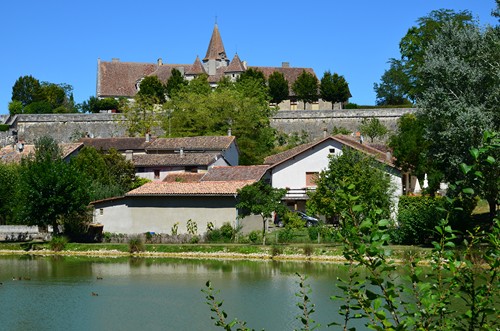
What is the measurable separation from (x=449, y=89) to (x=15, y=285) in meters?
15.6

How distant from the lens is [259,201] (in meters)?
38.0

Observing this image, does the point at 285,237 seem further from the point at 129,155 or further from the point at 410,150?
the point at 129,155

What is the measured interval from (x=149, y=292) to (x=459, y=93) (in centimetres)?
1263

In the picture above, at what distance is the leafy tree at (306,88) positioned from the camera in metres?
83.7

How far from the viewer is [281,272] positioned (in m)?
29.5

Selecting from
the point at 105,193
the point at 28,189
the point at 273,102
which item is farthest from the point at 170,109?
the point at 28,189

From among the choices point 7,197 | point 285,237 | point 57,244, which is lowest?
point 57,244

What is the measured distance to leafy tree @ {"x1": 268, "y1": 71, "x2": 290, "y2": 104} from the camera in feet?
275

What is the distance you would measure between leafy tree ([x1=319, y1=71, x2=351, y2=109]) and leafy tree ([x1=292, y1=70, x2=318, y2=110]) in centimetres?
80

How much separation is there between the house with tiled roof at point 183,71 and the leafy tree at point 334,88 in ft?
22.3

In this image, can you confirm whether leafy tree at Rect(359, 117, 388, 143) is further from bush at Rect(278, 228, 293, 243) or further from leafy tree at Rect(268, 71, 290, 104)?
bush at Rect(278, 228, 293, 243)

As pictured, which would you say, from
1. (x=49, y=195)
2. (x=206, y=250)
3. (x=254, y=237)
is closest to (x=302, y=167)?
(x=254, y=237)

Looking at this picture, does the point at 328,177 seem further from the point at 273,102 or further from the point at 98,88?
the point at 98,88

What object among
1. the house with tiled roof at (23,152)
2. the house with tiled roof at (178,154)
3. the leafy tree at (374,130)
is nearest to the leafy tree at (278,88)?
the leafy tree at (374,130)
